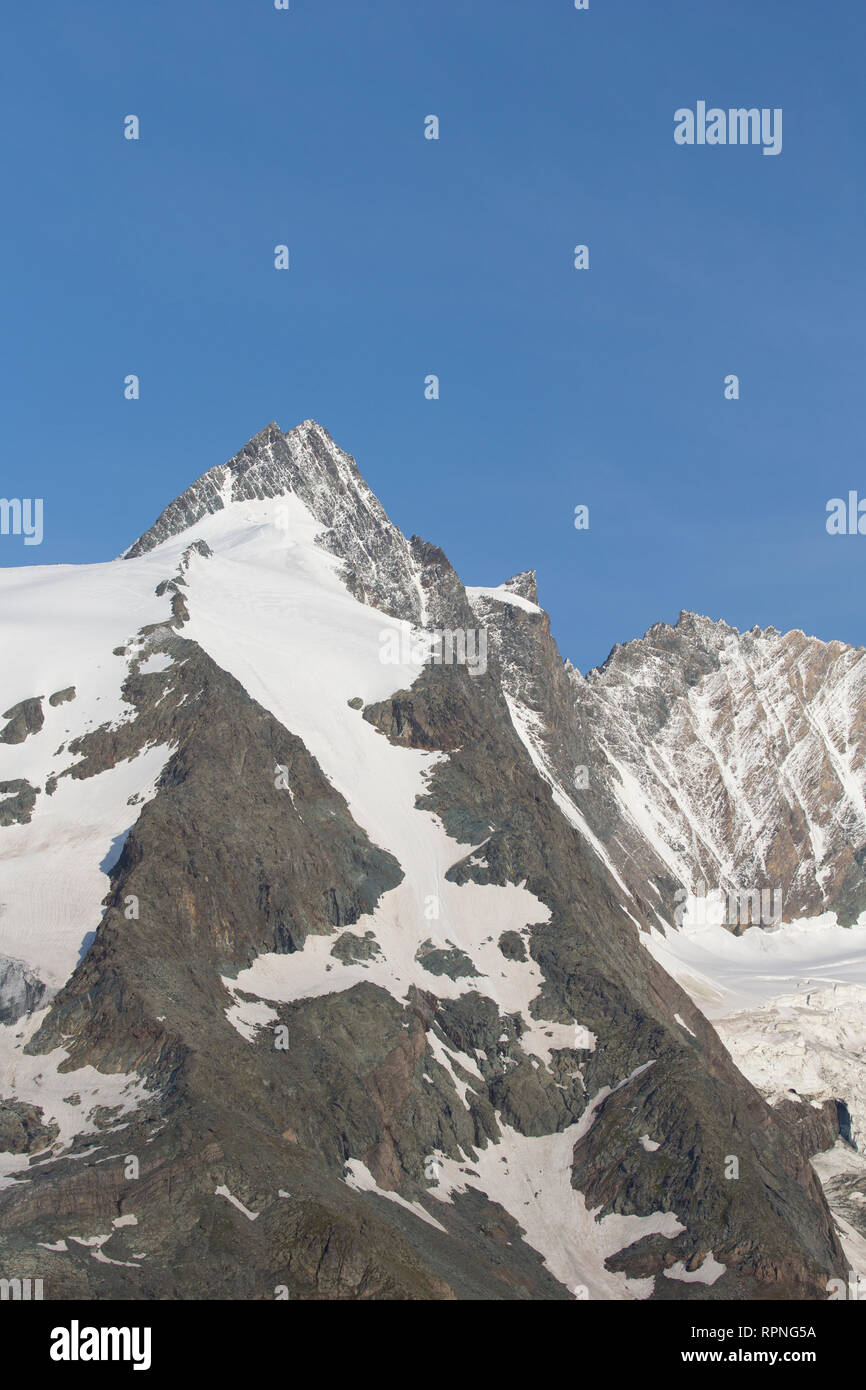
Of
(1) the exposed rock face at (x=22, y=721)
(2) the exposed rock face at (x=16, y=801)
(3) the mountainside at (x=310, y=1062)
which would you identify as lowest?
(3) the mountainside at (x=310, y=1062)

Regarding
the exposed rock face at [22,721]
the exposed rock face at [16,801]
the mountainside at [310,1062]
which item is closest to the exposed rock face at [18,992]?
the mountainside at [310,1062]

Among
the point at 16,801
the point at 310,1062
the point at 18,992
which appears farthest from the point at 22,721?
the point at 310,1062

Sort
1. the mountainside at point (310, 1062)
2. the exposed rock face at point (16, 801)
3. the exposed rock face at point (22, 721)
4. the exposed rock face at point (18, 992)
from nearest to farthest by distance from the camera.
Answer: the mountainside at point (310, 1062) → the exposed rock face at point (18, 992) → the exposed rock face at point (16, 801) → the exposed rock face at point (22, 721)

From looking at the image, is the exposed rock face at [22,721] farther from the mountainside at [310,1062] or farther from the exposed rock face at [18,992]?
the exposed rock face at [18,992]

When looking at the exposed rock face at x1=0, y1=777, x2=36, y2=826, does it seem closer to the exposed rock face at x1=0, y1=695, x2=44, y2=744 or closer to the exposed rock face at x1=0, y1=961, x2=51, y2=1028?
the exposed rock face at x1=0, y1=695, x2=44, y2=744

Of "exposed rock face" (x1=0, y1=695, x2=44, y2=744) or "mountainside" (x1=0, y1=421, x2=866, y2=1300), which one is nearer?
"mountainside" (x1=0, y1=421, x2=866, y2=1300)

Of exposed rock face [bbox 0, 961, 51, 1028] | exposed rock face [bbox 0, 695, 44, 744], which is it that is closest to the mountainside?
exposed rock face [bbox 0, 961, 51, 1028]

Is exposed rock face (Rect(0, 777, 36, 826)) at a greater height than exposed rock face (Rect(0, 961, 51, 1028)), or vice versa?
exposed rock face (Rect(0, 777, 36, 826))

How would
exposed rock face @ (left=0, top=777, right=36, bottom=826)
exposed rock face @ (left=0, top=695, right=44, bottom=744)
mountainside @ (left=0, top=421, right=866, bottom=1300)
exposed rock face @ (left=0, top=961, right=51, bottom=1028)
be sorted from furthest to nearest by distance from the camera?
exposed rock face @ (left=0, top=695, right=44, bottom=744) → exposed rock face @ (left=0, top=777, right=36, bottom=826) → exposed rock face @ (left=0, top=961, right=51, bottom=1028) → mountainside @ (left=0, top=421, right=866, bottom=1300)

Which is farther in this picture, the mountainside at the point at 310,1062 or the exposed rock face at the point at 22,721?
the exposed rock face at the point at 22,721

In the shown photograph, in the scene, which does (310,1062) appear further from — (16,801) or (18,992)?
(16,801)

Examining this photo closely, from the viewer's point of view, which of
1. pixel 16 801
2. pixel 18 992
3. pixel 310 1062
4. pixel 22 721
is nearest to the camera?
pixel 18 992

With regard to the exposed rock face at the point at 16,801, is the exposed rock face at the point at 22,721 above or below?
above

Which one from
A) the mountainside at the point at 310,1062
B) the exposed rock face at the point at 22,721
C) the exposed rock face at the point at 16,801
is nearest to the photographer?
the mountainside at the point at 310,1062
